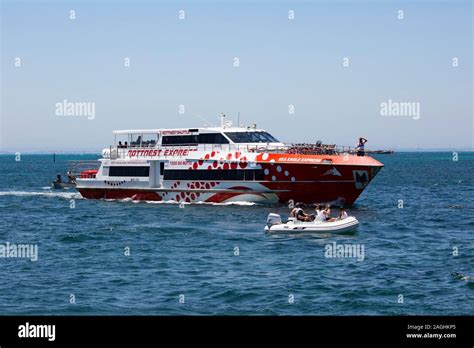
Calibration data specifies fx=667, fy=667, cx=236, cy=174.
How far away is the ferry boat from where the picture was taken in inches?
1612

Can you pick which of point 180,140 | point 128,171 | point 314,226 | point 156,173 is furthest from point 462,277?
point 128,171

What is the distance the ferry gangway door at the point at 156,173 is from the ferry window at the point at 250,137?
19.3 feet

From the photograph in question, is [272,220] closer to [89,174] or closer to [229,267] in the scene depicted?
[229,267]

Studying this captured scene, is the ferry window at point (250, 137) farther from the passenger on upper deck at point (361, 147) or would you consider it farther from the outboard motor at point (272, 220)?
the outboard motor at point (272, 220)

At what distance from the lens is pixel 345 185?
4097 cm

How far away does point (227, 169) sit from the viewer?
43.3 m

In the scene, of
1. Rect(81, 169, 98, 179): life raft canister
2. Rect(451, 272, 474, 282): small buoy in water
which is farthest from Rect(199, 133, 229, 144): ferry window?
Rect(451, 272, 474, 282): small buoy in water

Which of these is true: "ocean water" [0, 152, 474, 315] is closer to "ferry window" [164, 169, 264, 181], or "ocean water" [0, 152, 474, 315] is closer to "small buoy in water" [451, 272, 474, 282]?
"small buoy in water" [451, 272, 474, 282]

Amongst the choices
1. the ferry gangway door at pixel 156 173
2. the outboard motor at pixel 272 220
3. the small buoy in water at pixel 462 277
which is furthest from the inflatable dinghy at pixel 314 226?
the ferry gangway door at pixel 156 173

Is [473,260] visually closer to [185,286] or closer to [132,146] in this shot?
[185,286]

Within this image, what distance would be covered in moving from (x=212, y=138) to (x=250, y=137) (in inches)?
101
